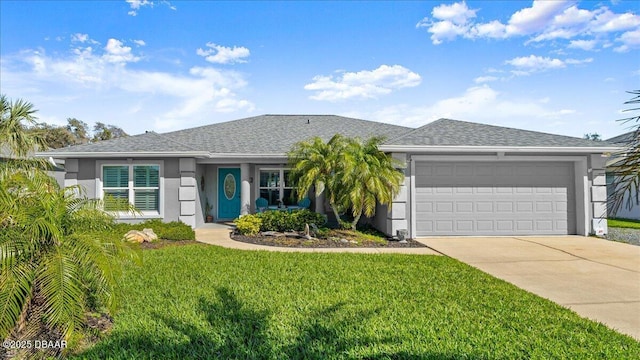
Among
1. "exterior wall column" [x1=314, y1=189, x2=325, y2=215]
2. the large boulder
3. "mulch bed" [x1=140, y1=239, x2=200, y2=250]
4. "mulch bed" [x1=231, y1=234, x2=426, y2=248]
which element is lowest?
"mulch bed" [x1=231, y1=234, x2=426, y2=248]

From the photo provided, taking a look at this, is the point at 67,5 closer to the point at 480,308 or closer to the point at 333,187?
the point at 333,187

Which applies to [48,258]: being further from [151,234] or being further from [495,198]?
[495,198]

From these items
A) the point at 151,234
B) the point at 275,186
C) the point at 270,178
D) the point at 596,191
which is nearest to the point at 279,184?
the point at 275,186

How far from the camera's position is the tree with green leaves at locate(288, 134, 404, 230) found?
9.87m

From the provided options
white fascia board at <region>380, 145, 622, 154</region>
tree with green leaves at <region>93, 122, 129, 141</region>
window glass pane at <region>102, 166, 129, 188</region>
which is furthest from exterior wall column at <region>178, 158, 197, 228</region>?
tree with green leaves at <region>93, 122, 129, 141</region>

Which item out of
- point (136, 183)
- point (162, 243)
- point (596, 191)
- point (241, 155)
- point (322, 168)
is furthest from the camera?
point (241, 155)

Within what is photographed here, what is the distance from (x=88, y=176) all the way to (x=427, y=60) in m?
13.0

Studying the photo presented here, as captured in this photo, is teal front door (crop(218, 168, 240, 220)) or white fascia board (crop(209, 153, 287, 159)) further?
teal front door (crop(218, 168, 240, 220))

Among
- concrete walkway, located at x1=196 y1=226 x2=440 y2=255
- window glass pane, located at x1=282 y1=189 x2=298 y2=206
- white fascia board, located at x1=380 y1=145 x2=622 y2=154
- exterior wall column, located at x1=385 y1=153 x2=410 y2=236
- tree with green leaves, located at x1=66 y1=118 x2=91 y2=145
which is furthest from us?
tree with green leaves, located at x1=66 y1=118 x2=91 y2=145

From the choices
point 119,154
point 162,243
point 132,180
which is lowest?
point 162,243

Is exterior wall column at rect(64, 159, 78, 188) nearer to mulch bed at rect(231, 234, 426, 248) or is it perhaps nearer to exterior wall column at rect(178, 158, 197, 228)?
exterior wall column at rect(178, 158, 197, 228)

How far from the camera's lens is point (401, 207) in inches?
416

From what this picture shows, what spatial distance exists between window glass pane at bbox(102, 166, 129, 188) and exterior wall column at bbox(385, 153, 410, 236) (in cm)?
949

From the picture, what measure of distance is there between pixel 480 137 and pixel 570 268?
5413 mm
